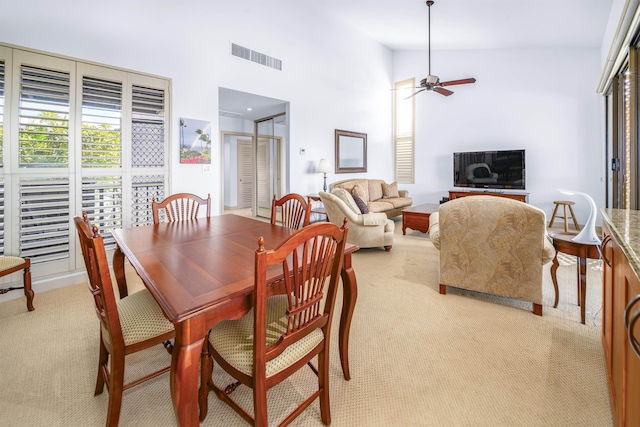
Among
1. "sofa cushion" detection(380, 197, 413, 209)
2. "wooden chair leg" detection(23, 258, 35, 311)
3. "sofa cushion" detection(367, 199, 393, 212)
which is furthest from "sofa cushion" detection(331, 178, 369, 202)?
"wooden chair leg" detection(23, 258, 35, 311)

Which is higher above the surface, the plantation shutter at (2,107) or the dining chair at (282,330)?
the plantation shutter at (2,107)

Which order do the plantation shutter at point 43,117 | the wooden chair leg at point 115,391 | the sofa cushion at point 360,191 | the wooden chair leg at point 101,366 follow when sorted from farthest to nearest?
1. the sofa cushion at point 360,191
2. the plantation shutter at point 43,117
3. the wooden chair leg at point 101,366
4. the wooden chair leg at point 115,391

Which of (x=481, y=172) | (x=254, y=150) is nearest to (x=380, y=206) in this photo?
(x=481, y=172)

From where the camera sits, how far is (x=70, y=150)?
298 centimetres

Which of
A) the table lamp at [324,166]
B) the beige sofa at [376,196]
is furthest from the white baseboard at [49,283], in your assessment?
the beige sofa at [376,196]

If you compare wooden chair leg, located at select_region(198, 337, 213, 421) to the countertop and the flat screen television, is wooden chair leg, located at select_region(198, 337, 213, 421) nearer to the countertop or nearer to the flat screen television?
the countertop

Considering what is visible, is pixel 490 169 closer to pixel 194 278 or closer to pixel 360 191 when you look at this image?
pixel 360 191

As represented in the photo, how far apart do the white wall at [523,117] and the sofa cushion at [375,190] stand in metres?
1.27

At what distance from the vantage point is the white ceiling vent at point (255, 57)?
4.34 meters

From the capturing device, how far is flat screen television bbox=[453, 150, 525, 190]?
237 inches

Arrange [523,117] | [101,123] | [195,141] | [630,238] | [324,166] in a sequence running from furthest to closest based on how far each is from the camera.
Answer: [523,117] → [324,166] → [195,141] → [101,123] → [630,238]

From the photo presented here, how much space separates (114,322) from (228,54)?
13.1 ft

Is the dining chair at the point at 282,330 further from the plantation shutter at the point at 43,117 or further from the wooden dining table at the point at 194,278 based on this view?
the plantation shutter at the point at 43,117

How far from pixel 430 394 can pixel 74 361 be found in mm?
2074
